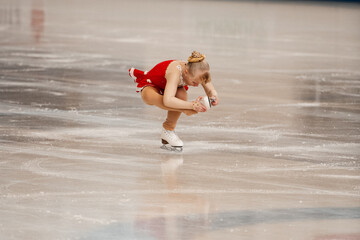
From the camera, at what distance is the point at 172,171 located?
18.8ft

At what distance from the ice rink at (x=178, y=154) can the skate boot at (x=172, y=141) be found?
0.29 feet

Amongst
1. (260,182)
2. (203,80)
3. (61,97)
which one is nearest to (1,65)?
(61,97)

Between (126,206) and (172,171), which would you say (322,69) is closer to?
(172,171)

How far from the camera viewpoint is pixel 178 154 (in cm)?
629

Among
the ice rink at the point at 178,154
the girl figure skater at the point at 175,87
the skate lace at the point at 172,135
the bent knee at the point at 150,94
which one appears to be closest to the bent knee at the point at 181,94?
the girl figure skater at the point at 175,87

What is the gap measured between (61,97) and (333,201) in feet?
14.3

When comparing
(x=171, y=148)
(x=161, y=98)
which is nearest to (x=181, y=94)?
(x=161, y=98)

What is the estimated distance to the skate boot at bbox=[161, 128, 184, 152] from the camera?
20.9 ft

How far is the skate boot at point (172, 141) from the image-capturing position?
637 cm

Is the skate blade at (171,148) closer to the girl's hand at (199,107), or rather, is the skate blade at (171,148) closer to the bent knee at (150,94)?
the bent knee at (150,94)

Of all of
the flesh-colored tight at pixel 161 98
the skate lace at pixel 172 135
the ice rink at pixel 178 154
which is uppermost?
the flesh-colored tight at pixel 161 98

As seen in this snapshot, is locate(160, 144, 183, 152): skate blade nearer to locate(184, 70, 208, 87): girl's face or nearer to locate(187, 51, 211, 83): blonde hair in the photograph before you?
locate(184, 70, 208, 87): girl's face

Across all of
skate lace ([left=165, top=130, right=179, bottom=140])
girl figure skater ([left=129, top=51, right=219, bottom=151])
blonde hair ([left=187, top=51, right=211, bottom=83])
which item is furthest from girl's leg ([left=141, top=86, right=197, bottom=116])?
blonde hair ([left=187, top=51, right=211, bottom=83])

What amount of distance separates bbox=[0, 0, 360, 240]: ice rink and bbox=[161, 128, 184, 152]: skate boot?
0.29 ft
